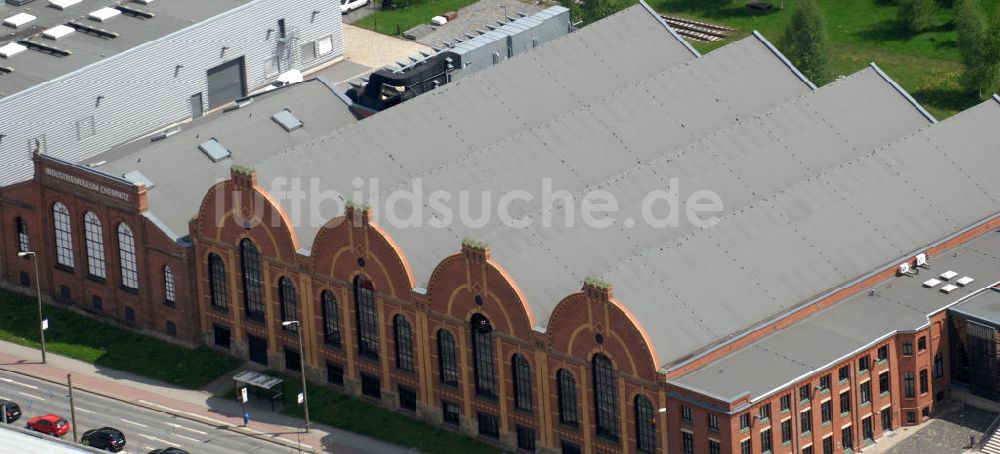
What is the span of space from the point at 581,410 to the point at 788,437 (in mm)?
15218

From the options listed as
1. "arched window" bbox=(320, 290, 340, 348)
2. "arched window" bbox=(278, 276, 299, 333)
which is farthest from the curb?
"arched window" bbox=(320, 290, 340, 348)

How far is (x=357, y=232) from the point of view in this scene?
188 meters

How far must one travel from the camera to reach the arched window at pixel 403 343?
188625 mm

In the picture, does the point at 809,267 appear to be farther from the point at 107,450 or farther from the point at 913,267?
the point at 107,450

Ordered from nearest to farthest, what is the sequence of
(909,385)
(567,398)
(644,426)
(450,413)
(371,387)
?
(644,426)
(567,398)
(909,385)
(450,413)
(371,387)

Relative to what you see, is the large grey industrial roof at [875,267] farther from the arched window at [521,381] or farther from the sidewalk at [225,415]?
the sidewalk at [225,415]

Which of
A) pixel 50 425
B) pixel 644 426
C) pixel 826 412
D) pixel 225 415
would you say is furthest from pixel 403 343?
pixel 826 412

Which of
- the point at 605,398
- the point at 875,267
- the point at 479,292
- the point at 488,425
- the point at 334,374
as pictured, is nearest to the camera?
the point at 605,398

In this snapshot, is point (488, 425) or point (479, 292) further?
point (488, 425)

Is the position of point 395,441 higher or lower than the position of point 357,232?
lower

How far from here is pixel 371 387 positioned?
636 feet

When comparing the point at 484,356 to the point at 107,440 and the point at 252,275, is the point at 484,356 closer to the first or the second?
the point at 252,275

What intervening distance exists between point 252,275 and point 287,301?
406cm

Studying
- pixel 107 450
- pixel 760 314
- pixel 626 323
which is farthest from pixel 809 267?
pixel 107 450
